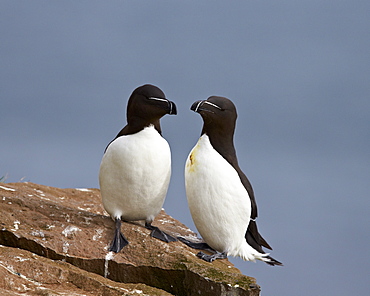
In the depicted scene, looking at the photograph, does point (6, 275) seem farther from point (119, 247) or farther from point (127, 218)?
point (127, 218)

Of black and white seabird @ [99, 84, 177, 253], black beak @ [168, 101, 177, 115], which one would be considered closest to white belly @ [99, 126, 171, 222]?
black and white seabird @ [99, 84, 177, 253]

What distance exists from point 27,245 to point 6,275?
1094mm

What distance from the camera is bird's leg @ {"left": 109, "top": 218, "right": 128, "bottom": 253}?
5.93m

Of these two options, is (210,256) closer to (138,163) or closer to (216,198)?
(216,198)

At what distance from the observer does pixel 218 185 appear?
606cm

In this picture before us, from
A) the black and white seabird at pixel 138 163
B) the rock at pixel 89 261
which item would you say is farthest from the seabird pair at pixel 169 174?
the rock at pixel 89 261

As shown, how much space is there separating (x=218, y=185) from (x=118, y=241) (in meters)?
1.13

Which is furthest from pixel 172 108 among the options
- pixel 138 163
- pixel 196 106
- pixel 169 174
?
pixel 169 174

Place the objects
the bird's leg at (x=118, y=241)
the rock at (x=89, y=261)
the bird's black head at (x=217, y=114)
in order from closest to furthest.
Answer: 1. the rock at (x=89, y=261)
2. the bird's leg at (x=118, y=241)
3. the bird's black head at (x=217, y=114)

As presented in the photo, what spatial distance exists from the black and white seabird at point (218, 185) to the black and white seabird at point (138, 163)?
0.32 m

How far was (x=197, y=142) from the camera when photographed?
633 cm

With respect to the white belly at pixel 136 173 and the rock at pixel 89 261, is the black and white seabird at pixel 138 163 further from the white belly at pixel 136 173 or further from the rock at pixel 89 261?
the rock at pixel 89 261

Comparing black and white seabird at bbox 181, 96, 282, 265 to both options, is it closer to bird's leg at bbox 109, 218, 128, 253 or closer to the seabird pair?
the seabird pair

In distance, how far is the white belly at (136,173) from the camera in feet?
19.6
